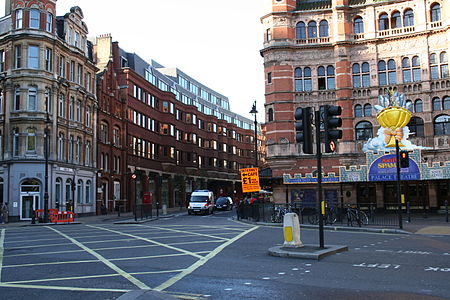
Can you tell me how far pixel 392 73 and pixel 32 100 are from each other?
29999 millimetres

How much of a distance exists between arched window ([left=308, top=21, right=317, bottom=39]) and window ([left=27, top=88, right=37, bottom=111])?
78.6 feet

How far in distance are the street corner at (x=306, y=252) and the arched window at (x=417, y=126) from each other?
27718mm

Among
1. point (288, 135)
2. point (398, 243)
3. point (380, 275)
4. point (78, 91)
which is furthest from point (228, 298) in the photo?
point (78, 91)

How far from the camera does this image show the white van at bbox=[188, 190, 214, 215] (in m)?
42.0

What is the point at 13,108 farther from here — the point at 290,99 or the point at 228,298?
the point at 228,298

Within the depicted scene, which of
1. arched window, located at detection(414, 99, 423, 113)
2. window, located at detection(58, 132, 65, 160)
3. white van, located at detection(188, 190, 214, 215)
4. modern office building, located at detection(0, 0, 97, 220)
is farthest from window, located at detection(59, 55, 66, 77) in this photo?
arched window, located at detection(414, 99, 423, 113)

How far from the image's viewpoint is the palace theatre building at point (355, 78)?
37.9m

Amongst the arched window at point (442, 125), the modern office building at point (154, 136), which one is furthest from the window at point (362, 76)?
the modern office building at point (154, 136)

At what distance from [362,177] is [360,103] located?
8803mm

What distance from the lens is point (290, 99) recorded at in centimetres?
4066

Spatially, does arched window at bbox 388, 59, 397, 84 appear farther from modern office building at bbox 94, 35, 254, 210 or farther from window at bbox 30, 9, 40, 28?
window at bbox 30, 9, 40, 28

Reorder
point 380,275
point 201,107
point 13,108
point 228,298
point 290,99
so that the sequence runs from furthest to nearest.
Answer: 1. point 201,107
2. point 290,99
3. point 13,108
4. point 380,275
5. point 228,298

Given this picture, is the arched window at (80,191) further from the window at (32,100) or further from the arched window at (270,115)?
the arched window at (270,115)

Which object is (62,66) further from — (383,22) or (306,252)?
(306,252)
